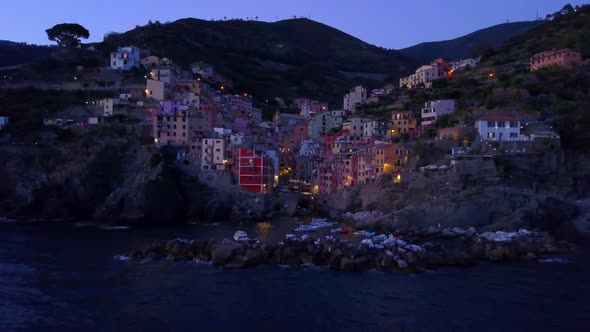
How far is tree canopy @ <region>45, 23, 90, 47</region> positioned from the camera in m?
83.4

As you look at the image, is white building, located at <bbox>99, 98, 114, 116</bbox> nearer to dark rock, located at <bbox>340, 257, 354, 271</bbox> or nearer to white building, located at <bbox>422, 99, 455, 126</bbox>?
white building, located at <bbox>422, 99, 455, 126</bbox>

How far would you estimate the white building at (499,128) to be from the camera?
1866 inches

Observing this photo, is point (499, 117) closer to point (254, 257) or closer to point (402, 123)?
point (402, 123)

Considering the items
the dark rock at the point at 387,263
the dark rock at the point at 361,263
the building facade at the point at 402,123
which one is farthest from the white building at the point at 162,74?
the dark rock at the point at 387,263

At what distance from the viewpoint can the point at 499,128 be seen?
156 ft

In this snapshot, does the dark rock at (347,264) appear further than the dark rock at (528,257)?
No

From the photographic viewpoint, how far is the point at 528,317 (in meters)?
21.3

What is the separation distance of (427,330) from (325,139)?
48.0m

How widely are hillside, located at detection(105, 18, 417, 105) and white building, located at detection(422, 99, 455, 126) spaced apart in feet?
153

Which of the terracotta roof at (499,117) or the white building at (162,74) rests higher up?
the white building at (162,74)

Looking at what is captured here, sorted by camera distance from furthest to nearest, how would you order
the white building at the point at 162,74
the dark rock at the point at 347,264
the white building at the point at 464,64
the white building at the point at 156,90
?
the white building at the point at 464,64
the white building at the point at 162,74
the white building at the point at 156,90
the dark rock at the point at 347,264

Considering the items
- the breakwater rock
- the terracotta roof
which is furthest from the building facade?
the breakwater rock

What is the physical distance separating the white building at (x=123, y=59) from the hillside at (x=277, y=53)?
51.0 ft

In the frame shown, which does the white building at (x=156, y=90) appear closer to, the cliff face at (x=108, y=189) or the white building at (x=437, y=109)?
the cliff face at (x=108, y=189)
